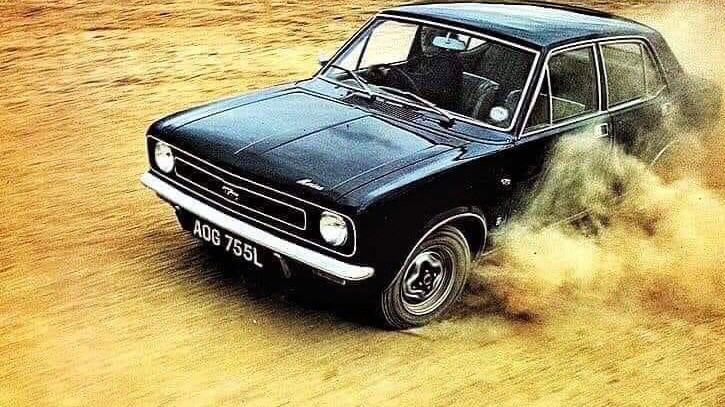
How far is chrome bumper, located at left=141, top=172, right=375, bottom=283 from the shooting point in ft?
13.7

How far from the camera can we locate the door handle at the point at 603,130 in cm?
536

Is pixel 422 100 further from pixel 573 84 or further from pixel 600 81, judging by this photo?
pixel 600 81

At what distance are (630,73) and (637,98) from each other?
198 millimetres

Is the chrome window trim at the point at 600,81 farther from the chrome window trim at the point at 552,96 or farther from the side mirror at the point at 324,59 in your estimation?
the side mirror at the point at 324,59

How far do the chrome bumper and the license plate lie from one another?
7cm

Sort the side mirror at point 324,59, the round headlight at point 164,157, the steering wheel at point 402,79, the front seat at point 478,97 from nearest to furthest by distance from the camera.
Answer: the round headlight at point 164,157 < the front seat at point 478,97 < the steering wheel at point 402,79 < the side mirror at point 324,59

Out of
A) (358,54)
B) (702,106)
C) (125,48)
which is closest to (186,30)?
(125,48)

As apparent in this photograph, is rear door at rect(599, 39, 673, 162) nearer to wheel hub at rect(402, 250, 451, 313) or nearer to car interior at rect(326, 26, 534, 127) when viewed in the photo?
car interior at rect(326, 26, 534, 127)

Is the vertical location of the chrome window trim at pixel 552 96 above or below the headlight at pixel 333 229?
above

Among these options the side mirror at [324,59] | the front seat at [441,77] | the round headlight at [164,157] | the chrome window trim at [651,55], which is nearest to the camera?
the round headlight at [164,157]

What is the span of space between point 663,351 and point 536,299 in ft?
2.66

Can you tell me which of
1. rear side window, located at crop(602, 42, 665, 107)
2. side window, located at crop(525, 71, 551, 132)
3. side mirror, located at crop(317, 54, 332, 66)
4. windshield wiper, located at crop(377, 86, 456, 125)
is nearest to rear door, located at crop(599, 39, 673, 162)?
rear side window, located at crop(602, 42, 665, 107)

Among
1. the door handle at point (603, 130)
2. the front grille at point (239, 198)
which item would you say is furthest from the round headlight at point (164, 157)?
the door handle at point (603, 130)

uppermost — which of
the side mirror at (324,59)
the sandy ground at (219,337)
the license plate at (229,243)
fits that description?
the side mirror at (324,59)
